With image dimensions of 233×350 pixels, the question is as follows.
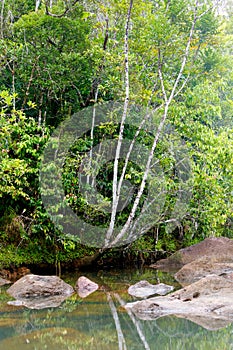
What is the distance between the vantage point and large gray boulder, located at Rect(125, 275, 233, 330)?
4.61 m

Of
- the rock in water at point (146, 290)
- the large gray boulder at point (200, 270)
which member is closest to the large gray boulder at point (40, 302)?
the rock in water at point (146, 290)

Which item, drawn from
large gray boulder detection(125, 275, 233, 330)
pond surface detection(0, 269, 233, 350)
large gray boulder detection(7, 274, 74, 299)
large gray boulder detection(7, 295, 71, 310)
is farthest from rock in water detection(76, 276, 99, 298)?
large gray boulder detection(125, 275, 233, 330)

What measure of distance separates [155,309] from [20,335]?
1.69 meters

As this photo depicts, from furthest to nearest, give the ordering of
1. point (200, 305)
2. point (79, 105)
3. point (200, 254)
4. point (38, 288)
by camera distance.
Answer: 1. point (200, 254)
2. point (79, 105)
3. point (38, 288)
4. point (200, 305)

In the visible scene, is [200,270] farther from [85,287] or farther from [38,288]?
[38,288]

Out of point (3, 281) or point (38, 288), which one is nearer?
point (38, 288)

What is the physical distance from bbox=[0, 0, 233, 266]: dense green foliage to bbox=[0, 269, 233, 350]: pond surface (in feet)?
10.2

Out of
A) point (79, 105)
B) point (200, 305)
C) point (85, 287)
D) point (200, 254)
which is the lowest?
point (200, 254)

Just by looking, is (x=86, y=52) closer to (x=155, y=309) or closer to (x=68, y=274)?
(x=68, y=274)

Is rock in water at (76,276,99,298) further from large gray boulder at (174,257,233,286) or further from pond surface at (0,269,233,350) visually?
large gray boulder at (174,257,233,286)

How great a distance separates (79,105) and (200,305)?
6119 mm

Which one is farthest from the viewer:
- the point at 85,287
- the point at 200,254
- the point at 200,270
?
the point at 200,254

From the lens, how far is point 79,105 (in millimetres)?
9914

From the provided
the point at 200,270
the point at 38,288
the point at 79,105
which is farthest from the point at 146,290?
the point at 79,105
